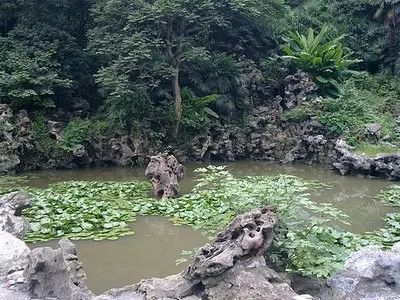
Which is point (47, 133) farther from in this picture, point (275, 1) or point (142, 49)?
point (275, 1)

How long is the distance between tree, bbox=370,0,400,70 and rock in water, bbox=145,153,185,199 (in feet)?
35.1

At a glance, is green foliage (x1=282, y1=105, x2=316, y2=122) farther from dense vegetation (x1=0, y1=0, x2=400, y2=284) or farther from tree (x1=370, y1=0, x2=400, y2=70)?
tree (x1=370, y1=0, x2=400, y2=70)

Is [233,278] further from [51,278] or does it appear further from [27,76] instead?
[27,76]

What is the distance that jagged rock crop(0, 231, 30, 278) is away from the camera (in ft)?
15.5

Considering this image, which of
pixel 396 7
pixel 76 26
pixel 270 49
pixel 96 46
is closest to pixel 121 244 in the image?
pixel 96 46

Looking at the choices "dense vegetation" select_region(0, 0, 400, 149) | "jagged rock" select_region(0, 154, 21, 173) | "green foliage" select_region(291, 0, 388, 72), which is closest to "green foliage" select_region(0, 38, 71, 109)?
"dense vegetation" select_region(0, 0, 400, 149)

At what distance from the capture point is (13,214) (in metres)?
6.62

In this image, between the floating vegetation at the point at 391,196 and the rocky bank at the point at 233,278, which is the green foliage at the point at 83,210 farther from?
the floating vegetation at the point at 391,196

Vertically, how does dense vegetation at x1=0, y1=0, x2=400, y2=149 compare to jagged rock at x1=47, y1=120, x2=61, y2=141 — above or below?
above

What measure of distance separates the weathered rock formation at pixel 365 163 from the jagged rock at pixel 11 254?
8.64 meters

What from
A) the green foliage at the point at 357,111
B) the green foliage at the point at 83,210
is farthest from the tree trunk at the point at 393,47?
the green foliage at the point at 83,210

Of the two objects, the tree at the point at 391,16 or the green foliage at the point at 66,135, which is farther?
the tree at the point at 391,16

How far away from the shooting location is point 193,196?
350 inches

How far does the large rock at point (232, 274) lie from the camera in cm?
396
